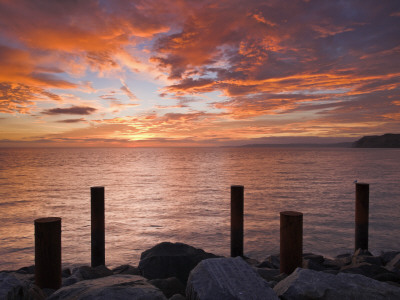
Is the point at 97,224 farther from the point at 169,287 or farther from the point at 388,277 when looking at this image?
the point at 388,277

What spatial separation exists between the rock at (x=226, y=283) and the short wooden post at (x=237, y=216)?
315cm

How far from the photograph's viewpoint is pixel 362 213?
7656 mm

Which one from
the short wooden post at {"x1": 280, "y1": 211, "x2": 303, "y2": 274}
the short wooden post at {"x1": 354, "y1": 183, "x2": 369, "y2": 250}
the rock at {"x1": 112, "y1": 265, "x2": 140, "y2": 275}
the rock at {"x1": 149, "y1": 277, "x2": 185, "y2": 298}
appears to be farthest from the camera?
the short wooden post at {"x1": 354, "y1": 183, "x2": 369, "y2": 250}

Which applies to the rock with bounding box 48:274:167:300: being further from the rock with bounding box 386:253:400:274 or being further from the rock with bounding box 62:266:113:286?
the rock with bounding box 386:253:400:274

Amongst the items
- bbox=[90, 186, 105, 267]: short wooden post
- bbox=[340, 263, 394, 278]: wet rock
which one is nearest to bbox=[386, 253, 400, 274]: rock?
bbox=[340, 263, 394, 278]: wet rock

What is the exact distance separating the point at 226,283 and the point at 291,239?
89.0 inches

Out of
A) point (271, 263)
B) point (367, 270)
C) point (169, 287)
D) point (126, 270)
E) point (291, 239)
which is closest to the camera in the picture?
point (169, 287)

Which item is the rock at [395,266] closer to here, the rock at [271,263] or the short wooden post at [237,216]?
the rock at [271,263]

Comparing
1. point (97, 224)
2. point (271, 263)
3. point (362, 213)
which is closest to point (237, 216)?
point (271, 263)

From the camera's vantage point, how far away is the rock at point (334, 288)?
3289 millimetres

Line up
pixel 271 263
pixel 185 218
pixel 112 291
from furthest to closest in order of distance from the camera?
pixel 185 218 < pixel 271 263 < pixel 112 291

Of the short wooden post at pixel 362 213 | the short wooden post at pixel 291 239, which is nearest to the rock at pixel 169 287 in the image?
the short wooden post at pixel 291 239

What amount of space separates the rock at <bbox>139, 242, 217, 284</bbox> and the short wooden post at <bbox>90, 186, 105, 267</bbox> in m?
1.62

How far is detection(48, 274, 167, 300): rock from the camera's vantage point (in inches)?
120
